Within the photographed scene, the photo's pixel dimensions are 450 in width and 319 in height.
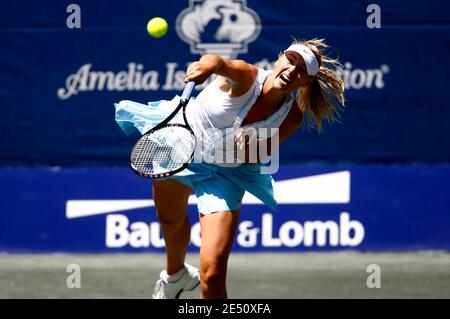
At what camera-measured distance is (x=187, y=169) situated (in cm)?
516

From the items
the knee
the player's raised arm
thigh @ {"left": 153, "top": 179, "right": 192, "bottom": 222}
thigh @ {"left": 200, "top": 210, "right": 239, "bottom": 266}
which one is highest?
the player's raised arm

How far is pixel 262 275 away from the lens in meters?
6.84

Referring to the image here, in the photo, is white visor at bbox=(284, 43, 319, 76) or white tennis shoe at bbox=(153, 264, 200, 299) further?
white tennis shoe at bbox=(153, 264, 200, 299)

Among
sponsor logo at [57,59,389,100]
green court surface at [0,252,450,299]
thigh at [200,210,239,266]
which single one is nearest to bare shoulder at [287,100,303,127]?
thigh at [200,210,239,266]

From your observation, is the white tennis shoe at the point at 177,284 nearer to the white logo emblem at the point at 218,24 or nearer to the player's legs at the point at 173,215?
the player's legs at the point at 173,215

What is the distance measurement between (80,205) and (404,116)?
262 cm

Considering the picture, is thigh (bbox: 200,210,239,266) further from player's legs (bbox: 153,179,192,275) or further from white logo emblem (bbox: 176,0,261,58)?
white logo emblem (bbox: 176,0,261,58)

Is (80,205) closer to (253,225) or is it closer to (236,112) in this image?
(253,225)

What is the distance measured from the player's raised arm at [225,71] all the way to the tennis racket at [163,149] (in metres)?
0.32

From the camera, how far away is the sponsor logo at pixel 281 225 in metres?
7.32

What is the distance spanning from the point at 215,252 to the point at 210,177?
493 millimetres

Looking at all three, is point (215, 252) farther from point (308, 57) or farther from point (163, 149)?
point (308, 57)

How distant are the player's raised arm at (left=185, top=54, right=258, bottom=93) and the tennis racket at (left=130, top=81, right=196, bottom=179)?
1.05 feet

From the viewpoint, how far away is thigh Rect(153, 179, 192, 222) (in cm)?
530
